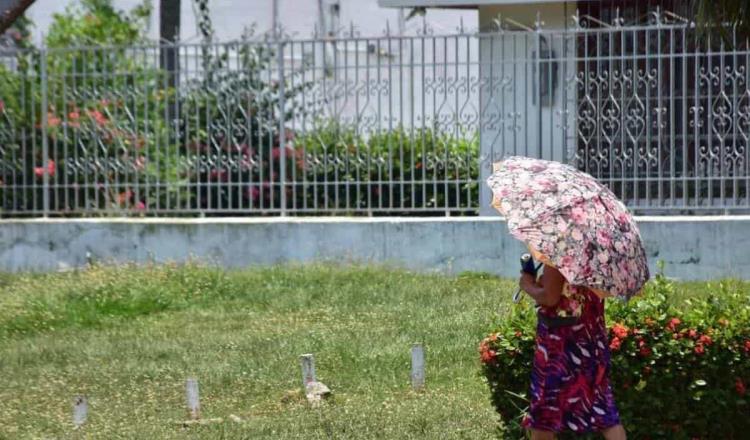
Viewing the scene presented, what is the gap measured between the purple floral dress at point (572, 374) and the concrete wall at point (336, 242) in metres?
6.34

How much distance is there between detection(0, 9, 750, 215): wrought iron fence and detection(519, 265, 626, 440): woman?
6.44 metres

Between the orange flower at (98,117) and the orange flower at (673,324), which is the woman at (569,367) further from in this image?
the orange flower at (98,117)

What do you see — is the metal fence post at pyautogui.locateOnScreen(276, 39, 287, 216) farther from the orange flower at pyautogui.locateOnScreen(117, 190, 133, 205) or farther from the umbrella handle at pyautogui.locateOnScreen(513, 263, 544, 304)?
the umbrella handle at pyautogui.locateOnScreen(513, 263, 544, 304)

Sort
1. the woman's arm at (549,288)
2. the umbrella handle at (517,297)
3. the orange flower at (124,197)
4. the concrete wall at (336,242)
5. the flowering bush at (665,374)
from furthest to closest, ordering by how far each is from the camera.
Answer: the orange flower at (124,197) < the concrete wall at (336,242) < the flowering bush at (665,374) < the umbrella handle at (517,297) < the woman's arm at (549,288)

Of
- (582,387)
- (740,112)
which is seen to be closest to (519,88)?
→ (740,112)

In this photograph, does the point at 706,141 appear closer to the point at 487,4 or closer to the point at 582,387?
the point at 487,4

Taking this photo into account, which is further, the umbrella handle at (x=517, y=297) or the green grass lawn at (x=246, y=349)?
the green grass lawn at (x=246, y=349)

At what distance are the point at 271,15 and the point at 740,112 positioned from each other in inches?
369

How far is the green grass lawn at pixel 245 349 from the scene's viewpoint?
7512 millimetres

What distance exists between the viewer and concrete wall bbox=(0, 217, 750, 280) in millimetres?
11953

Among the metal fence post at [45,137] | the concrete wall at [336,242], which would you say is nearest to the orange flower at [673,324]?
the concrete wall at [336,242]

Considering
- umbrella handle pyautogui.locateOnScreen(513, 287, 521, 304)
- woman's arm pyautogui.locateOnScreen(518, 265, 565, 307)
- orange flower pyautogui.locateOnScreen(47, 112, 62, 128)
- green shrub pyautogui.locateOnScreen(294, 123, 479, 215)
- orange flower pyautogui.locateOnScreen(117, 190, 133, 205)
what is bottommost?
umbrella handle pyautogui.locateOnScreen(513, 287, 521, 304)

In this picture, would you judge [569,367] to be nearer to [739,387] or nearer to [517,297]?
[517,297]

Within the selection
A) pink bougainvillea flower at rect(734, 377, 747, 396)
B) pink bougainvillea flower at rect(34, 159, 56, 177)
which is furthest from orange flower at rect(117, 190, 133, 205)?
pink bougainvillea flower at rect(734, 377, 747, 396)
